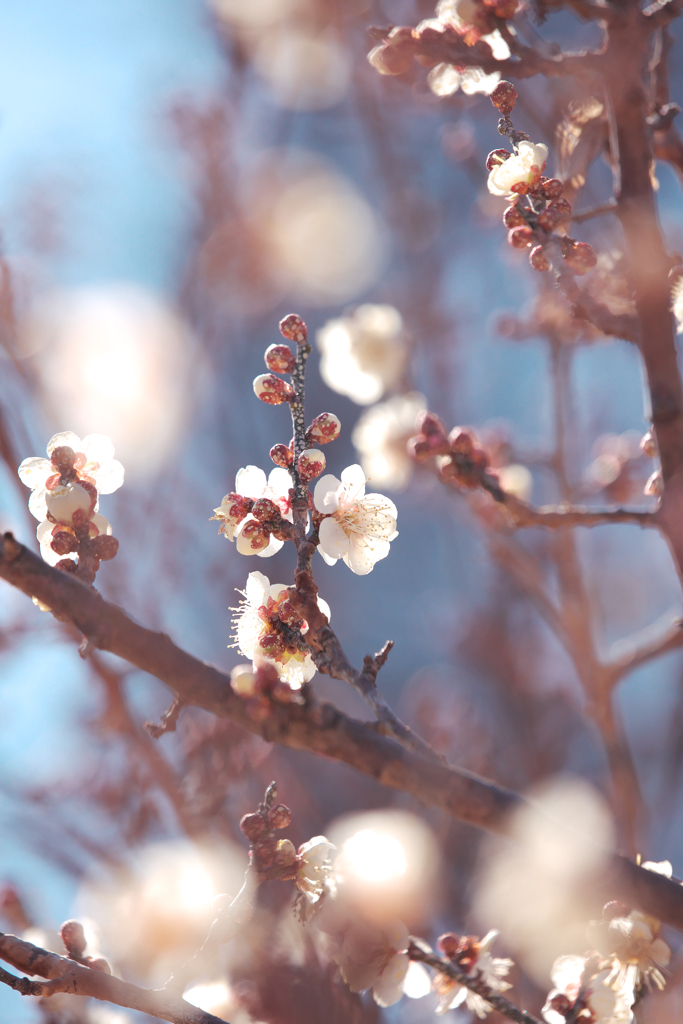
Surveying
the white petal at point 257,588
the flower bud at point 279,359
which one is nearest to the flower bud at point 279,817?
the white petal at point 257,588

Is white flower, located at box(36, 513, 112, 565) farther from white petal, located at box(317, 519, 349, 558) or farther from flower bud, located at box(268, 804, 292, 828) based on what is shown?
flower bud, located at box(268, 804, 292, 828)

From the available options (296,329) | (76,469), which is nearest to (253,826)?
(76,469)

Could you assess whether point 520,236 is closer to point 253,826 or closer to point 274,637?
point 274,637

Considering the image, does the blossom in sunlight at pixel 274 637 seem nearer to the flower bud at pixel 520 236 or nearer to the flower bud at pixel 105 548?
the flower bud at pixel 105 548

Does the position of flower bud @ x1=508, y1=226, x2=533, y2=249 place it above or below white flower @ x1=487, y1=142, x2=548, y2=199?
below

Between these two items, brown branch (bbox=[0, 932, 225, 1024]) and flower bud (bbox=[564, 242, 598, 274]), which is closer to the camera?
brown branch (bbox=[0, 932, 225, 1024])

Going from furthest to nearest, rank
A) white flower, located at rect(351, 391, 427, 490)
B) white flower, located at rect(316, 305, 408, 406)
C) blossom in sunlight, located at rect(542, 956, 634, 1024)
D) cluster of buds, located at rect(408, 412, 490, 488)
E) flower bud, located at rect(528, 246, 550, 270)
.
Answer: white flower, located at rect(316, 305, 408, 406)
white flower, located at rect(351, 391, 427, 490)
cluster of buds, located at rect(408, 412, 490, 488)
flower bud, located at rect(528, 246, 550, 270)
blossom in sunlight, located at rect(542, 956, 634, 1024)

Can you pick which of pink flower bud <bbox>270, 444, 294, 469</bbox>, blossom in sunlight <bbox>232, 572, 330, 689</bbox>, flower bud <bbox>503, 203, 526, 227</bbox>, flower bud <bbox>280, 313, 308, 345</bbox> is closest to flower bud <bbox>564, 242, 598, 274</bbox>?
flower bud <bbox>503, 203, 526, 227</bbox>

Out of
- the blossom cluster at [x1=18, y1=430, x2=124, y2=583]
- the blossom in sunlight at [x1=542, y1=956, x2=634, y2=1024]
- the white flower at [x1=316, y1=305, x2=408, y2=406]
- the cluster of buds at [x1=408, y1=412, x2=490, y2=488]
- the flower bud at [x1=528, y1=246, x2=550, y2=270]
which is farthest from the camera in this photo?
the white flower at [x1=316, y1=305, x2=408, y2=406]
